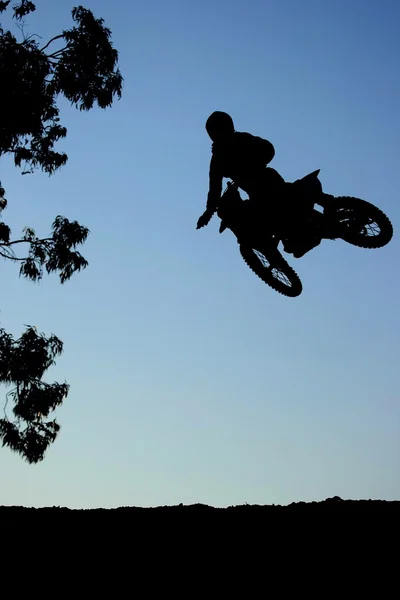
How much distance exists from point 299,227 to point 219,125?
1422mm

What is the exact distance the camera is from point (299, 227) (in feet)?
23.7

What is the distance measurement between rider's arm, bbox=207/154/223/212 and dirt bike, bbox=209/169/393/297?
12 cm

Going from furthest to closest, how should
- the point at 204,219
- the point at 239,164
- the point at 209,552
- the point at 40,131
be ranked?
the point at 40,131 → the point at 239,164 → the point at 204,219 → the point at 209,552

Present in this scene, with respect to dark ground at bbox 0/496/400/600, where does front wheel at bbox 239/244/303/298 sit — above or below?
above

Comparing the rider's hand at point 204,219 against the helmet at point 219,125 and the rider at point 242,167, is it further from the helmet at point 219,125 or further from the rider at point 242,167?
the helmet at point 219,125

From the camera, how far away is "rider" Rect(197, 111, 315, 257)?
6781 mm

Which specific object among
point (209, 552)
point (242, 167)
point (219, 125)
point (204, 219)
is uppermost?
point (219, 125)

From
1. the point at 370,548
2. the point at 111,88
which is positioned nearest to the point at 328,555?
the point at 370,548

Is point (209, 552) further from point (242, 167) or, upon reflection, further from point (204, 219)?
point (242, 167)

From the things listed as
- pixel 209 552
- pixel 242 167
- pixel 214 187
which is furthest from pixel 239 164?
pixel 209 552

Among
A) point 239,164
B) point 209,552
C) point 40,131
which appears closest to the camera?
point 209,552

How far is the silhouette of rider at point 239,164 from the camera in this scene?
6.78 m

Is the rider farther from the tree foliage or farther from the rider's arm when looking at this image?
the tree foliage

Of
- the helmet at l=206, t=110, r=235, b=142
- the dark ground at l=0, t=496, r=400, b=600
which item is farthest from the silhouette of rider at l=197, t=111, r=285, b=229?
the dark ground at l=0, t=496, r=400, b=600
